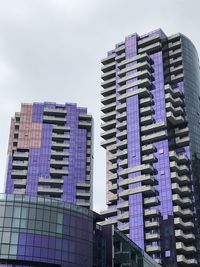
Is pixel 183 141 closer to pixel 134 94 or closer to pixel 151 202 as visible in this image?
pixel 151 202

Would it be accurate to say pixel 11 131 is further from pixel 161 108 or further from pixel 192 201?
pixel 192 201

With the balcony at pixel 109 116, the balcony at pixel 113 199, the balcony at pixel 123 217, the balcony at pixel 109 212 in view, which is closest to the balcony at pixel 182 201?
the balcony at pixel 123 217

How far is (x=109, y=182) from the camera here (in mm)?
156500

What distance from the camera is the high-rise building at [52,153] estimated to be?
6309 inches

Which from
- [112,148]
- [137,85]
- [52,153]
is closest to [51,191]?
[52,153]

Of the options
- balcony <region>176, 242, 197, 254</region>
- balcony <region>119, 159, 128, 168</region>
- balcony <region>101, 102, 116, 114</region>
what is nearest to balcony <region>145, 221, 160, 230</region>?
balcony <region>176, 242, 197, 254</region>

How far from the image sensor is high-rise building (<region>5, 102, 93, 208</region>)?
6309 inches

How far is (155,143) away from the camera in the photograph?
146375 millimetres

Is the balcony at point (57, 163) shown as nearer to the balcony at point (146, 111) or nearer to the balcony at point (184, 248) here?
the balcony at point (146, 111)

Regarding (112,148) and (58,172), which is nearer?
(112,148)

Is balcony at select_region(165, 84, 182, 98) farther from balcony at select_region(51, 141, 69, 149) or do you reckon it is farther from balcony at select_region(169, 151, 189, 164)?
balcony at select_region(51, 141, 69, 149)

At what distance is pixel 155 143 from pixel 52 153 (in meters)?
37.7

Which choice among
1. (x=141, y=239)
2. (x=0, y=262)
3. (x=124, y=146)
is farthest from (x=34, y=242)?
(x=124, y=146)

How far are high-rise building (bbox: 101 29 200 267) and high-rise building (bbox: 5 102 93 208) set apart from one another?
1096 cm
